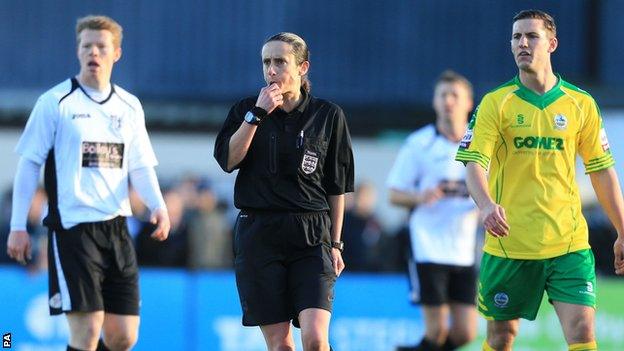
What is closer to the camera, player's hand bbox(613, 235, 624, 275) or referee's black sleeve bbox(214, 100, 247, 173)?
referee's black sleeve bbox(214, 100, 247, 173)

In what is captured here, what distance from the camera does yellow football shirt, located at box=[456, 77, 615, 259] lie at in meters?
8.52

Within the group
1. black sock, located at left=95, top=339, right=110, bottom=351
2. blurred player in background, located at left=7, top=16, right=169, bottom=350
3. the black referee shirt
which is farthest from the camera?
black sock, located at left=95, top=339, right=110, bottom=351

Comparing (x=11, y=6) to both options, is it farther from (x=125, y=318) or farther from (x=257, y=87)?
(x=125, y=318)

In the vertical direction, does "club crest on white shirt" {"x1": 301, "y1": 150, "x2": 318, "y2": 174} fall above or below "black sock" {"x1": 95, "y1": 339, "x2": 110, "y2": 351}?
above

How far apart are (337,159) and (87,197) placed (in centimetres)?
Answer: 186

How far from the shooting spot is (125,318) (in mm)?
9266

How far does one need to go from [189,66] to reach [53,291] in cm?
1388

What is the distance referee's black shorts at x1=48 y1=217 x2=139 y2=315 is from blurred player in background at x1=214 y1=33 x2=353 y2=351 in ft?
4.40

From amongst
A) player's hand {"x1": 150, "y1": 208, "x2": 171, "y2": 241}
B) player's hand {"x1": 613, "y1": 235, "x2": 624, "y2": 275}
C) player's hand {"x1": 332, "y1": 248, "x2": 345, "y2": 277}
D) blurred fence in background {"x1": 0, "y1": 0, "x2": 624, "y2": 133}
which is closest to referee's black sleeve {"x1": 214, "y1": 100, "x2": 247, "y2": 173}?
player's hand {"x1": 332, "y1": 248, "x2": 345, "y2": 277}

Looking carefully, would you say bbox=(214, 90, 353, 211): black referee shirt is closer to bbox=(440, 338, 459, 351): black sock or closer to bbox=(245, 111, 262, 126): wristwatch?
bbox=(245, 111, 262, 126): wristwatch

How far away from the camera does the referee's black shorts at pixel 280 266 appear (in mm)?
8023

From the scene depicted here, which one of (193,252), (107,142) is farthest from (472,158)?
(193,252)

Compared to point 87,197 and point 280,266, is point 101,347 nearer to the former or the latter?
point 87,197

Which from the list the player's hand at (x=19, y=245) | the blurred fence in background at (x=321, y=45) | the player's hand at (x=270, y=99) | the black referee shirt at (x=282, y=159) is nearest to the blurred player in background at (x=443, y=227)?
the black referee shirt at (x=282, y=159)
